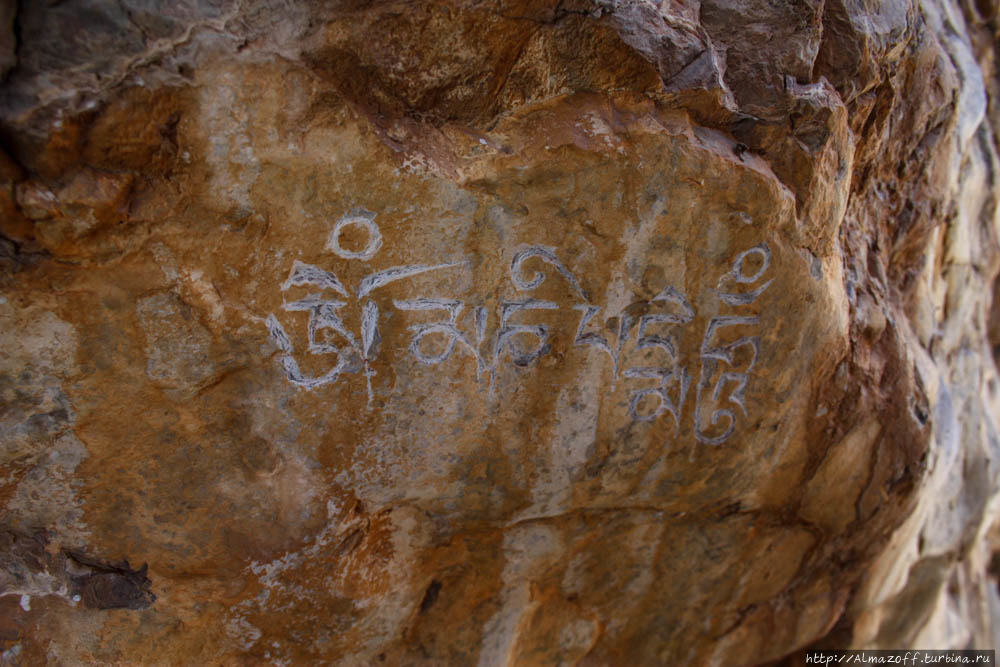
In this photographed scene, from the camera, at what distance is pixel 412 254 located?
70.5 inches

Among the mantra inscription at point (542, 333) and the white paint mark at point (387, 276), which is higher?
the white paint mark at point (387, 276)

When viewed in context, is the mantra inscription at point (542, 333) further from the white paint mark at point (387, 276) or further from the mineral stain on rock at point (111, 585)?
the mineral stain on rock at point (111, 585)

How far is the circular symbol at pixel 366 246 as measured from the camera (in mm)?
1722

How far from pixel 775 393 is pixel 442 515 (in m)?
1.05

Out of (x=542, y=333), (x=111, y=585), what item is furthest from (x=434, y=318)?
(x=111, y=585)

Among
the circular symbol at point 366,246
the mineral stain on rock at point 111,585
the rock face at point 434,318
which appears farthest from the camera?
the mineral stain on rock at point 111,585

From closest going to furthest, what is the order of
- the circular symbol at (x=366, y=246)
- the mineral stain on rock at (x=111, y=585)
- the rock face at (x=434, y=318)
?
the rock face at (x=434, y=318), the circular symbol at (x=366, y=246), the mineral stain on rock at (x=111, y=585)

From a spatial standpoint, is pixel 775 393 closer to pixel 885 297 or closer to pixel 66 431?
pixel 885 297

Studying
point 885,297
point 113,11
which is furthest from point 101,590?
point 885,297

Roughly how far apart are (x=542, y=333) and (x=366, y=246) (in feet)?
1.68

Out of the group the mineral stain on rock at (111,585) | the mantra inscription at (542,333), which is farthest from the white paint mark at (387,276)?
the mineral stain on rock at (111,585)

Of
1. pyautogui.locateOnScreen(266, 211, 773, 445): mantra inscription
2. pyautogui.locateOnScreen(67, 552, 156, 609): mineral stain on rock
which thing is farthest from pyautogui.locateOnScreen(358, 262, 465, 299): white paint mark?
pyautogui.locateOnScreen(67, 552, 156, 609): mineral stain on rock

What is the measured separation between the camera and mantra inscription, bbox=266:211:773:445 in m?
1.77

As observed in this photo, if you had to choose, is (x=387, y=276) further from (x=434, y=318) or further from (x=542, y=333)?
(x=542, y=333)
